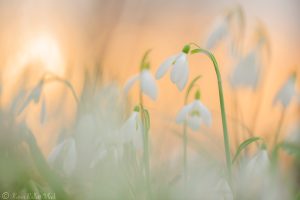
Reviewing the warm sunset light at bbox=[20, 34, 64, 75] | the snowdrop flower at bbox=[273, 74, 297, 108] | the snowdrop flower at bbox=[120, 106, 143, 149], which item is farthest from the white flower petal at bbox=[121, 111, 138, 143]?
the warm sunset light at bbox=[20, 34, 64, 75]

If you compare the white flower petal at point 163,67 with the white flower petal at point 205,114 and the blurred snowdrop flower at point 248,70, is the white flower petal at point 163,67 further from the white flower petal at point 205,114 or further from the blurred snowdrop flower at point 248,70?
the blurred snowdrop flower at point 248,70

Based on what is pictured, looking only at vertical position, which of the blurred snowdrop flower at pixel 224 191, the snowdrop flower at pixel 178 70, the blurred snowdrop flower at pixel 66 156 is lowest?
the blurred snowdrop flower at pixel 224 191

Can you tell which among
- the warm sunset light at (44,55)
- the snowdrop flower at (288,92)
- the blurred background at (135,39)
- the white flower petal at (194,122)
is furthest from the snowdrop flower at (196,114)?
the warm sunset light at (44,55)

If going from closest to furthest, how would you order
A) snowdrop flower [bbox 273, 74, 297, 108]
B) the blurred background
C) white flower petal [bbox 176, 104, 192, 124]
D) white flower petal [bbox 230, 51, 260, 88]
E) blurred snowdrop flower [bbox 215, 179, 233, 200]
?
blurred snowdrop flower [bbox 215, 179, 233, 200] < white flower petal [bbox 176, 104, 192, 124] < snowdrop flower [bbox 273, 74, 297, 108] < white flower petal [bbox 230, 51, 260, 88] < the blurred background

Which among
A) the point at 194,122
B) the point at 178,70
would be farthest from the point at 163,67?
the point at 194,122

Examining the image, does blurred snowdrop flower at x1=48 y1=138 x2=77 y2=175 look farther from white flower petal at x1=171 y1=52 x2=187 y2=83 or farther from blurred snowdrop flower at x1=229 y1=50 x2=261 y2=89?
blurred snowdrop flower at x1=229 y1=50 x2=261 y2=89

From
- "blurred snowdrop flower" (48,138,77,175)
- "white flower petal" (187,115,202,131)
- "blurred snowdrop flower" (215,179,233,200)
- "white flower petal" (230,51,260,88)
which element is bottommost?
"blurred snowdrop flower" (215,179,233,200)
